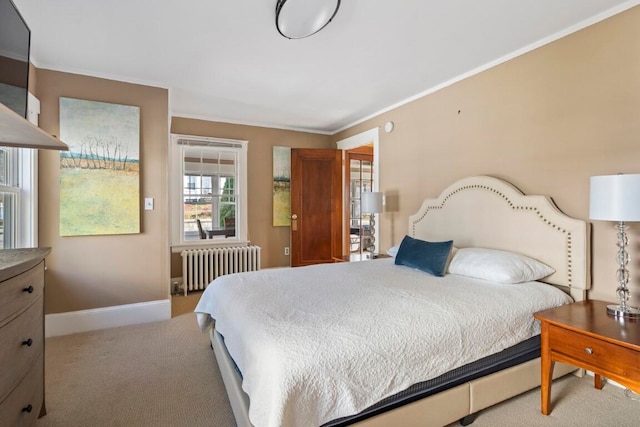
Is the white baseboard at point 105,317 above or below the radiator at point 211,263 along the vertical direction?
below

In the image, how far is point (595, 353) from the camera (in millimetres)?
1595

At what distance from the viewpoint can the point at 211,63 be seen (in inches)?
113

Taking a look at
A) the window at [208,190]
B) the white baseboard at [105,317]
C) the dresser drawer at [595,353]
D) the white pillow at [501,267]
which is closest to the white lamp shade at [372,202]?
the white pillow at [501,267]

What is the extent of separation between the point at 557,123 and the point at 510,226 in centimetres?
85

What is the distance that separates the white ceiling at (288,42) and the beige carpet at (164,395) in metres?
2.50

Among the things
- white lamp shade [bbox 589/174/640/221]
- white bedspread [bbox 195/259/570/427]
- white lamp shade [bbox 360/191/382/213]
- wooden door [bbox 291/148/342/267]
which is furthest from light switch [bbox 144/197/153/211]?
white lamp shade [bbox 589/174/640/221]

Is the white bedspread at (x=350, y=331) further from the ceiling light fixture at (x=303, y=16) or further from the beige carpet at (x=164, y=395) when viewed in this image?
the ceiling light fixture at (x=303, y=16)

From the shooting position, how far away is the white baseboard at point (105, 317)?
2941 millimetres

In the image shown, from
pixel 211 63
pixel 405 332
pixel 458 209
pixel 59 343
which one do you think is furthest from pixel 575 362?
pixel 59 343

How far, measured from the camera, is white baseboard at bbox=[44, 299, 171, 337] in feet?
9.65

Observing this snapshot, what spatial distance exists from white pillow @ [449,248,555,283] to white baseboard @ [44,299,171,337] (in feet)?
9.76

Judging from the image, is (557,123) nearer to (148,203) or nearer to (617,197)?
(617,197)

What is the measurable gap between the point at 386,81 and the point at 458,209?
59.3 inches

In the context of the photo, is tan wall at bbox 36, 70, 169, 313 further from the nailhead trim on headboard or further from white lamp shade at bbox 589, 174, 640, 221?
white lamp shade at bbox 589, 174, 640, 221
